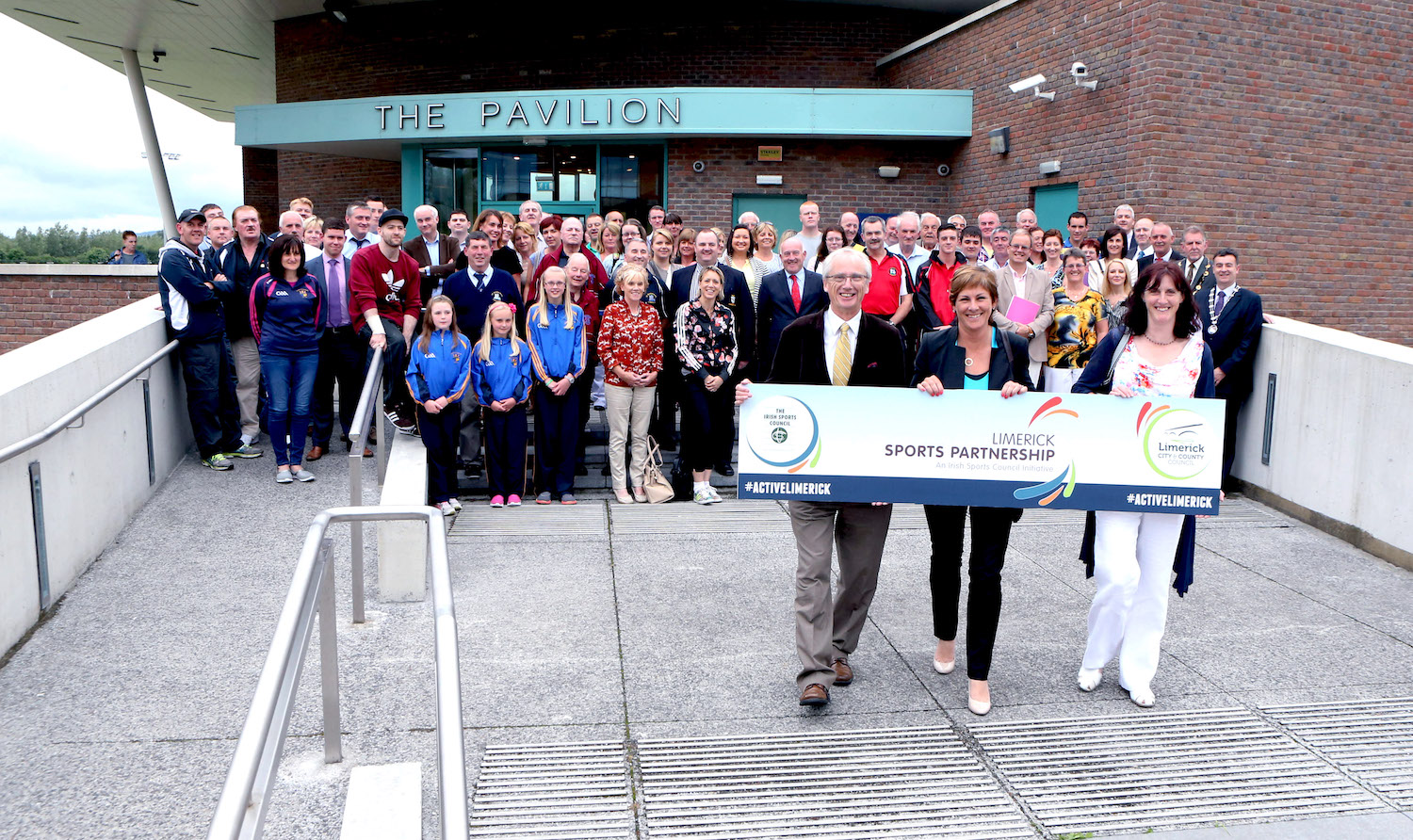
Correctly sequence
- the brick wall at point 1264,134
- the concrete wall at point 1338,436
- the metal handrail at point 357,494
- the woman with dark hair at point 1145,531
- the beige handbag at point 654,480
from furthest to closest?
the brick wall at point 1264,134 < the beige handbag at point 654,480 < the concrete wall at point 1338,436 < the metal handrail at point 357,494 < the woman with dark hair at point 1145,531

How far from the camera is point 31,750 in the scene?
419cm

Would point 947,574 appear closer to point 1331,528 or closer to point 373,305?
point 1331,528

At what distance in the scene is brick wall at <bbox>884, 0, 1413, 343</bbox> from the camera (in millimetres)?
12328

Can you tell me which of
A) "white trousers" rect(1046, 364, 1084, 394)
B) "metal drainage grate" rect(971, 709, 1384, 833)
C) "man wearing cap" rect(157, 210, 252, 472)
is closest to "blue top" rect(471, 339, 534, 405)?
"man wearing cap" rect(157, 210, 252, 472)

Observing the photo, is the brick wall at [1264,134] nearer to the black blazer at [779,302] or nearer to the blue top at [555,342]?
the black blazer at [779,302]

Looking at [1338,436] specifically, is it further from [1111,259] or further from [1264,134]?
[1264,134]

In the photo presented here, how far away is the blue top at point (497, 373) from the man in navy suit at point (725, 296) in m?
1.20

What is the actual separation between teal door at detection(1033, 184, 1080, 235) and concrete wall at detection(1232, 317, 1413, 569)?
5.61 meters

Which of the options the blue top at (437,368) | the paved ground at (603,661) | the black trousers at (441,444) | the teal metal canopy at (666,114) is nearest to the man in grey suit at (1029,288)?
the paved ground at (603,661)

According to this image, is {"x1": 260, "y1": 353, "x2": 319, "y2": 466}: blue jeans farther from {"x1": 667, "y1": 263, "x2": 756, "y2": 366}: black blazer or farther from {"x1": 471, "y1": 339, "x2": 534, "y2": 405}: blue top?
{"x1": 667, "y1": 263, "x2": 756, "y2": 366}: black blazer

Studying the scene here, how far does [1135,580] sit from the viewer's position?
15.5 ft

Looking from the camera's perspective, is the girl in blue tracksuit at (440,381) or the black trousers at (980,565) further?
the girl in blue tracksuit at (440,381)

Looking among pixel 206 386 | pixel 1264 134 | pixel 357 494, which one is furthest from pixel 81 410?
pixel 1264 134

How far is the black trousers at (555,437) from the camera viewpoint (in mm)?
8297
